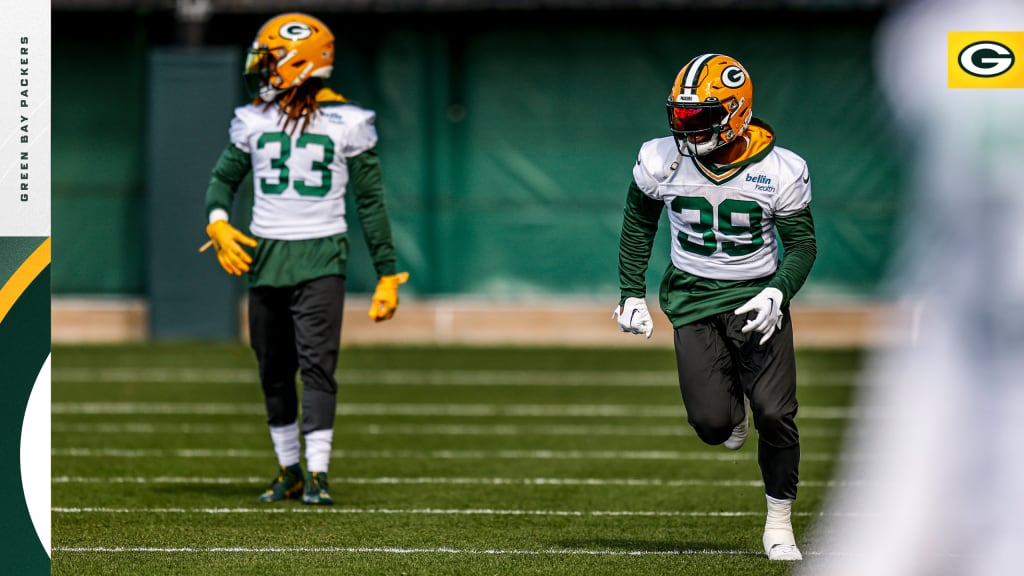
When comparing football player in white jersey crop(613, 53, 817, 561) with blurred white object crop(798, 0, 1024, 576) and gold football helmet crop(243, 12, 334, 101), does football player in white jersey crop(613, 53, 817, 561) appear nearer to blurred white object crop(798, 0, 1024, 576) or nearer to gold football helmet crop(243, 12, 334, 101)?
gold football helmet crop(243, 12, 334, 101)

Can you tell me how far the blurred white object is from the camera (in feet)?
8.29

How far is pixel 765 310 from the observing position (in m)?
5.88

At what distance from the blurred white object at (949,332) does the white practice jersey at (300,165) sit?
4636 millimetres

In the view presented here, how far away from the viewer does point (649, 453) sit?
966cm

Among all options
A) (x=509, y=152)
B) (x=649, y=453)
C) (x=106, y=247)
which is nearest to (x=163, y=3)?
(x=106, y=247)

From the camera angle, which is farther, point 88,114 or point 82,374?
point 88,114

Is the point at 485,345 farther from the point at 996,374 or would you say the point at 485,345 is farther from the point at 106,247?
the point at 996,374

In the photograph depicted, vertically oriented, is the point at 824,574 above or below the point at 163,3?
below

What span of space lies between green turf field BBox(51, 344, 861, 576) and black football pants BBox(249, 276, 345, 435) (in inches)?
17.1

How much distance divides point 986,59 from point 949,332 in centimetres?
145

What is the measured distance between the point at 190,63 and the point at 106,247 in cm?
226

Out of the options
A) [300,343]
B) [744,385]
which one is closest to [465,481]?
[300,343]

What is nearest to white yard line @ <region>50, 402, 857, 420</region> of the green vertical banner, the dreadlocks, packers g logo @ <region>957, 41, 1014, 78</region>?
the dreadlocks

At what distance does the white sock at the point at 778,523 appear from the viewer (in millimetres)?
6180
